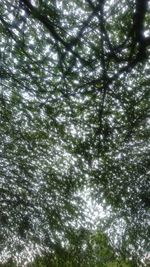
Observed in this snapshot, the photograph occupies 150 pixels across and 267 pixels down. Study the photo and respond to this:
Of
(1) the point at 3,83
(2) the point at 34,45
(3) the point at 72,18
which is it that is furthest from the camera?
(1) the point at 3,83

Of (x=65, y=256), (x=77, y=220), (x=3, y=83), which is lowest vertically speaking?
(x=65, y=256)

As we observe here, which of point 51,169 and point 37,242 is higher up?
point 51,169

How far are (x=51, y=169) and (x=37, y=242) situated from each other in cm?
237

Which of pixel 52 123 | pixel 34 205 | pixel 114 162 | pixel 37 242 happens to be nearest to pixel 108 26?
pixel 52 123

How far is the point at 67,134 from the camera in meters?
8.53

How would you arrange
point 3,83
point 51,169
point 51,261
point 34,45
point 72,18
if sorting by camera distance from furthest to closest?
point 51,261
point 51,169
point 3,83
point 34,45
point 72,18

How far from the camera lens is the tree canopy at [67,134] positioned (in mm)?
6551

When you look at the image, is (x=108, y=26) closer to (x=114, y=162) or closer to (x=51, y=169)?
(x=114, y=162)

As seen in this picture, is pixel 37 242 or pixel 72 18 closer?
pixel 72 18

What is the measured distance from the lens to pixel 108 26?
22.6 ft

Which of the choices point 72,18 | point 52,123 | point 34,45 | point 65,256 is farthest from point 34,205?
point 72,18

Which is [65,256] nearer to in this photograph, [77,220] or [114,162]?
[77,220]

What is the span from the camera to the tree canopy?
6.55 metres

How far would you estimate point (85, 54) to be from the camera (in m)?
6.76
